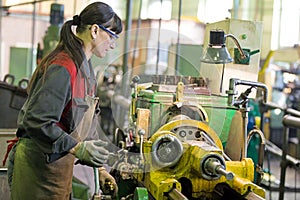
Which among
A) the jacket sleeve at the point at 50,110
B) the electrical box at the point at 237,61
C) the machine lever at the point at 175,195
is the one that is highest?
the electrical box at the point at 237,61

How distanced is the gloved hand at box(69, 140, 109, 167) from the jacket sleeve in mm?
27

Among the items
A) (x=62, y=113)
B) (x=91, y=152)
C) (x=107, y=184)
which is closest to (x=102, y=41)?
(x=62, y=113)

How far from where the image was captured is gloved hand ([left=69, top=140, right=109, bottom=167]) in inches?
59.4

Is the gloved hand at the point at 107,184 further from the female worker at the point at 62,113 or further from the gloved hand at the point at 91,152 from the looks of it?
the gloved hand at the point at 91,152

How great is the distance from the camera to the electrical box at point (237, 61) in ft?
6.94

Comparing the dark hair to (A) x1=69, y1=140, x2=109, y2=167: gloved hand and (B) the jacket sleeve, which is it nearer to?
(B) the jacket sleeve

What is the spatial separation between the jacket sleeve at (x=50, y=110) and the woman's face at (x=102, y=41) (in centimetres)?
20

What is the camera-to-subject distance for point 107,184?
1879 mm

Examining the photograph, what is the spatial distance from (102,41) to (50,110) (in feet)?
1.07

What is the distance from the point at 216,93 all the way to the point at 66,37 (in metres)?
0.70

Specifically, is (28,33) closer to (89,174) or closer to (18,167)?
(89,174)

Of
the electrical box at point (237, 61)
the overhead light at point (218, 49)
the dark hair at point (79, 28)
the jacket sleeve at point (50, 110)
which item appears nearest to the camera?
the jacket sleeve at point (50, 110)

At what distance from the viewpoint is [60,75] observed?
1.50m

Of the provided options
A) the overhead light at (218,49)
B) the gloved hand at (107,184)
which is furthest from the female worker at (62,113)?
the overhead light at (218,49)
